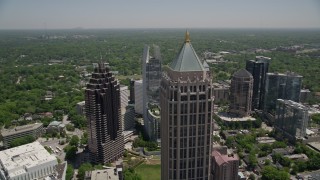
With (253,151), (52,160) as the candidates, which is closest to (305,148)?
(253,151)

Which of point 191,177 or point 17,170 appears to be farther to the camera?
point 17,170

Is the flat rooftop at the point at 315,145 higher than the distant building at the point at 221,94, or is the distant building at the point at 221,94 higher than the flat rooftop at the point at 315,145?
the distant building at the point at 221,94

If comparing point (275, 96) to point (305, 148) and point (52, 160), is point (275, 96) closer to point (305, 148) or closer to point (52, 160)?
point (305, 148)

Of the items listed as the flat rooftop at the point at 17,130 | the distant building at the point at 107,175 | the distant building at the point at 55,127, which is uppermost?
the distant building at the point at 107,175

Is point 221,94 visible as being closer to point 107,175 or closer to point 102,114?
point 102,114

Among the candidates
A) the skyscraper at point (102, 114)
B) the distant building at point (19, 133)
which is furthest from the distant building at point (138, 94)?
the distant building at point (19, 133)

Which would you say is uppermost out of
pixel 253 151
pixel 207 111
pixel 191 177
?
pixel 207 111

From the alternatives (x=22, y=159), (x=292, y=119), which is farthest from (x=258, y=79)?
(x=22, y=159)

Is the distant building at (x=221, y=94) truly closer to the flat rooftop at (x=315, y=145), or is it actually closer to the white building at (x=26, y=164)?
the flat rooftop at (x=315, y=145)
